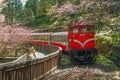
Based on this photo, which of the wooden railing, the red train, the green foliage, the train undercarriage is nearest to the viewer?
the wooden railing

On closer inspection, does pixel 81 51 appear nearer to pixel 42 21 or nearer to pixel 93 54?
pixel 93 54

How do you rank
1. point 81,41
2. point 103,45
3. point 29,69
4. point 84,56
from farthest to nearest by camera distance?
1. point 103,45
2. point 81,41
3. point 84,56
4. point 29,69

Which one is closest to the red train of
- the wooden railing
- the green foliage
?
the wooden railing

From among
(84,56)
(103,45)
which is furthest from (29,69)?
(103,45)

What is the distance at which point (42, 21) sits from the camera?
68.9 metres

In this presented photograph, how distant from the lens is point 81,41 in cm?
2130

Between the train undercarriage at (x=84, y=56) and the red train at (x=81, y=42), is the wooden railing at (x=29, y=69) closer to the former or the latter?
the train undercarriage at (x=84, y=56)

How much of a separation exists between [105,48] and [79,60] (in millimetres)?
→ 7024

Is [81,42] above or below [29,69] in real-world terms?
above

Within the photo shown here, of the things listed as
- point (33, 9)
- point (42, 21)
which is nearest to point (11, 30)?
point (42, 21)

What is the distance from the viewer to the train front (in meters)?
21.0

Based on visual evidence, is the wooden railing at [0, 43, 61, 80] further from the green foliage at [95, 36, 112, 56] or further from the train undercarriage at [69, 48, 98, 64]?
the green foliage at [95, 36, 112, 56]

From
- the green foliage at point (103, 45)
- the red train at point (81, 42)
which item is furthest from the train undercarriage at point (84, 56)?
the green foliage at point (103, 45)

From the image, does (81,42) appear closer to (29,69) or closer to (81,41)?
(81,41)
